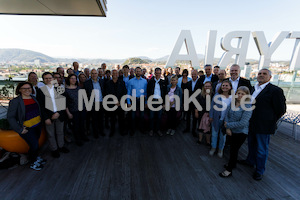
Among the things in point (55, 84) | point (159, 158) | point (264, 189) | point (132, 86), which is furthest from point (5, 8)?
point (264, 189)

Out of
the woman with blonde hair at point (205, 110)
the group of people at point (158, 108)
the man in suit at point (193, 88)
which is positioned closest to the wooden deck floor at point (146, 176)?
the group of people at point (158, 108)

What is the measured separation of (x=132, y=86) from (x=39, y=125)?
2.06m

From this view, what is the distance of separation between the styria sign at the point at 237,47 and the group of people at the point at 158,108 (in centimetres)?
461

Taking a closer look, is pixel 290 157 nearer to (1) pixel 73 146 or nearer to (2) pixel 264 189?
(2) pixel 264 189

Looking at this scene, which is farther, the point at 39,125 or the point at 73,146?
the point at 73,146

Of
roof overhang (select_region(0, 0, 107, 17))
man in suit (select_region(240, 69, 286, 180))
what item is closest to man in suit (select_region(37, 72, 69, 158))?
roof overhang (select_region(0, 0, 107, 17))

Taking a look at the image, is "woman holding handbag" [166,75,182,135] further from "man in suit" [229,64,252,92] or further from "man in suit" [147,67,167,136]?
"man in suit" [229,64,252,92]

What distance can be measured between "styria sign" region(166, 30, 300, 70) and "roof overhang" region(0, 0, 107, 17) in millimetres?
5447

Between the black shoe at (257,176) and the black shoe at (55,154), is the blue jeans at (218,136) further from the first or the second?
the black shoe at (55,154)

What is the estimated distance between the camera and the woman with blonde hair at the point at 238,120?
1.88 meters

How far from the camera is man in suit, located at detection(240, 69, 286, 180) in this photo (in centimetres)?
194

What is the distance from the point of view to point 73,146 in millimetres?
2975

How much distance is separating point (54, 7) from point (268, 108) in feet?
17.9

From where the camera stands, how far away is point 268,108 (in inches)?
78.7
